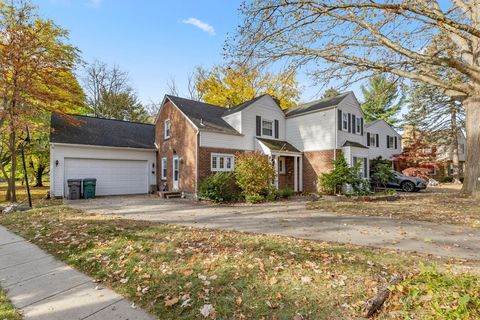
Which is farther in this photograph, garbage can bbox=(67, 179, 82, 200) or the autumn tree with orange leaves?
garbage can bbox=(67, 179, 82, 200)

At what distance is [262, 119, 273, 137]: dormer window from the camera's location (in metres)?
16.9

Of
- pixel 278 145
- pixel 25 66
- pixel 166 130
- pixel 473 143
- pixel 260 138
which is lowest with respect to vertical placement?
pixel 473 143

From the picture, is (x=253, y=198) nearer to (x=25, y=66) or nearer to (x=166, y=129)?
(x=166, y=129)

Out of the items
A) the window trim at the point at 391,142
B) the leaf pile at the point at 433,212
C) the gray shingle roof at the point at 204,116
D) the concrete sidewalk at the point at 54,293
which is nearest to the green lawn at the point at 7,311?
the concrete sidewalk at the point at 54,293

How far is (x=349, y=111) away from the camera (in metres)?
17.0

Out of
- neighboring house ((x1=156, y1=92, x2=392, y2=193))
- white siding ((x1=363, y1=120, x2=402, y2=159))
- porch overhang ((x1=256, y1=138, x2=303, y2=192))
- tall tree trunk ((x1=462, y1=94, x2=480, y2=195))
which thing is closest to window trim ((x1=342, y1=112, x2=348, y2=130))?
neighboring house ((x1=156, y1=92, x2=392, y2=193))

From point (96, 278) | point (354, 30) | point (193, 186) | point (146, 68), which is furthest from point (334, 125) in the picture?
point (96, 278)

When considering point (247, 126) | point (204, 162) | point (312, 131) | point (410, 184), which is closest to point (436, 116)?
point (410, 184)

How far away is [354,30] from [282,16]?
332cm

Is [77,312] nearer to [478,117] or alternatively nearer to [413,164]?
[478,117]

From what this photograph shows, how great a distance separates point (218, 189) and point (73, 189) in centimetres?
842

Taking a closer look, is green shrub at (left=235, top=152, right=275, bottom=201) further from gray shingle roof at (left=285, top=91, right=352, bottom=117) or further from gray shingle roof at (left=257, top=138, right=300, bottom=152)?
gray shingle roof at (left=285, top=91, right=352, bottom=117)

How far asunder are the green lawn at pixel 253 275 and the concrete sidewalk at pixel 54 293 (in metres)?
0.18

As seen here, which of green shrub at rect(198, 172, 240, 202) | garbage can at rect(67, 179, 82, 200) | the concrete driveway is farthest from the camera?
garbage can at rect(67, 179, 82, 200)
